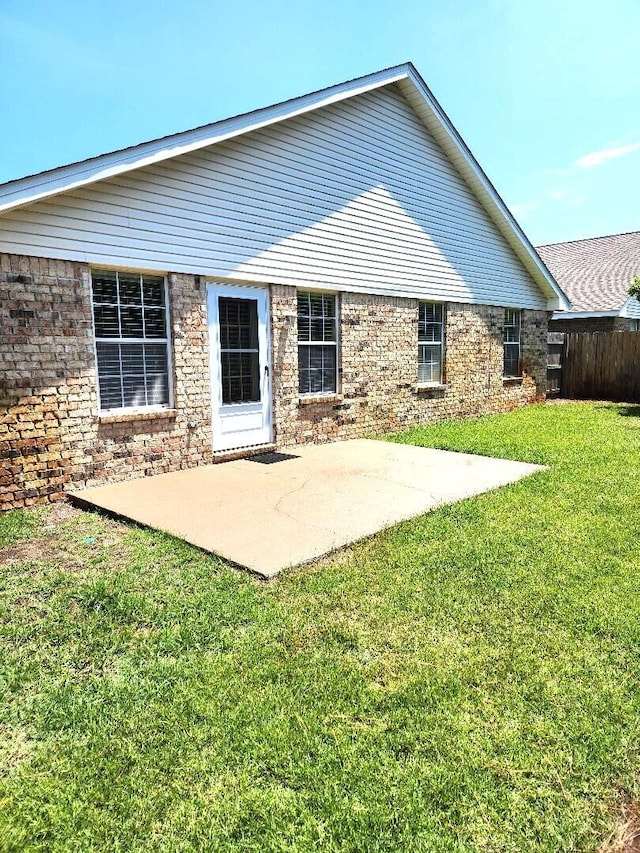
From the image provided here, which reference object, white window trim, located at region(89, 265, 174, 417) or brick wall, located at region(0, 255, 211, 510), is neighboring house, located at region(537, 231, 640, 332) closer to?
white window trim, located at region(89, 265, 174, 417)

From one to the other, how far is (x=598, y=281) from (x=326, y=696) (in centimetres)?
2135

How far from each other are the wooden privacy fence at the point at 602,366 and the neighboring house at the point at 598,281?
1.28 m

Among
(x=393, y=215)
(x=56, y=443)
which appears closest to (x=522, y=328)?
(x=393, y=215)

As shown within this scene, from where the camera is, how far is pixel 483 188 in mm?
11117

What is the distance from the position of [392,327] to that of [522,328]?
17.7 feet

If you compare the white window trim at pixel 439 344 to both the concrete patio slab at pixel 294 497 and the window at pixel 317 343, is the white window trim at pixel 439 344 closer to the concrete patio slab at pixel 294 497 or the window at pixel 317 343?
the window at pixel 317 343

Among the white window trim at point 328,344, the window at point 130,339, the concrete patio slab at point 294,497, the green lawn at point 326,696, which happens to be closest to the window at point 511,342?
the white window trim at point 328,344

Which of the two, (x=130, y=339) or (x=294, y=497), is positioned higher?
(x=130, y=339)

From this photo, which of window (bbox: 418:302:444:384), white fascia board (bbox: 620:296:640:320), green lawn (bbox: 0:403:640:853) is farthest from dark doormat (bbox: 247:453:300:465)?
white fascia board (bbox: 620:296:640:320)

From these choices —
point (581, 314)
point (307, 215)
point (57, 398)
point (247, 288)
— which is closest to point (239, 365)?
point (247, 288)

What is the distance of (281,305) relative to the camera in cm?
779

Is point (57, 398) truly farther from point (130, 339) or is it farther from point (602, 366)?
point (602, 366)

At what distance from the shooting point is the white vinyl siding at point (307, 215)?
5898mm

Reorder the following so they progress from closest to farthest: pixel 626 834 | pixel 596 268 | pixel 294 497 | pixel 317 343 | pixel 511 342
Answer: pixel 626 834 → pixel 294 497 → pixel 317 343 → pixel 511 342 → pixel 596 268
